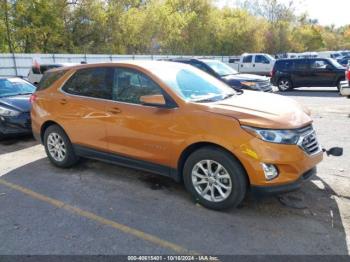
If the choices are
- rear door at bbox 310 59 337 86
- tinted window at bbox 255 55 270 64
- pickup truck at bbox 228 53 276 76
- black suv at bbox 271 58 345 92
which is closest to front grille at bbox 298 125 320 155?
black suv at bbox 271 58 345 92

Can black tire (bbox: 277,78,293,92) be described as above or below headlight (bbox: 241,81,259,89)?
below

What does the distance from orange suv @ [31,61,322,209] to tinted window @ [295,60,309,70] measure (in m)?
12.8

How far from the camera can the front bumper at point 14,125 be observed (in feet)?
23.5

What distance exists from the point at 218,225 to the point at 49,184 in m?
2.55

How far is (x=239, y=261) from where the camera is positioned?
298cm

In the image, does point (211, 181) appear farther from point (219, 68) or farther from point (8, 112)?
point (219, 68)

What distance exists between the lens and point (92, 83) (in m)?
4.97

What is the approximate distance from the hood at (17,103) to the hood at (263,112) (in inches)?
196

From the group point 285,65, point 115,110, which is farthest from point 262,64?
point 115,110

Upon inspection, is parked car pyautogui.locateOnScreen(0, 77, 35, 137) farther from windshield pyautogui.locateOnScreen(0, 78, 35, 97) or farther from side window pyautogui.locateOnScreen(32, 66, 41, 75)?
side window pyautogui.locateOnScreen(32, 66, 41, 75)

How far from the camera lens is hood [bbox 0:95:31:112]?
24.0 feet

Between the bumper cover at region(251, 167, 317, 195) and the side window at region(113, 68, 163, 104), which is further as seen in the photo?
the side window at region(113, 68, 163, 104)

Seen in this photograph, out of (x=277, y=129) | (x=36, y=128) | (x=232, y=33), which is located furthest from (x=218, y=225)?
(x=232, y=33)

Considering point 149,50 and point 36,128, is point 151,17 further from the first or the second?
point 36,128
